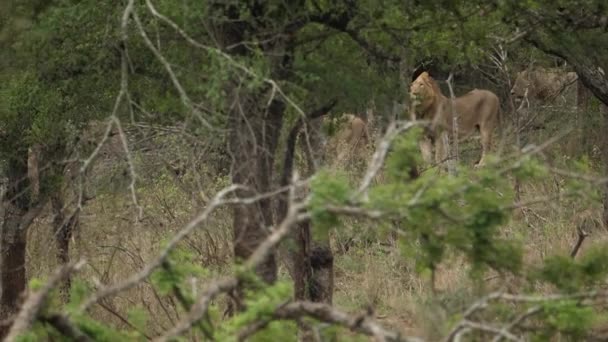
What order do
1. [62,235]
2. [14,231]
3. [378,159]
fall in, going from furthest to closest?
[62,235]
[14,231]
[378,159]

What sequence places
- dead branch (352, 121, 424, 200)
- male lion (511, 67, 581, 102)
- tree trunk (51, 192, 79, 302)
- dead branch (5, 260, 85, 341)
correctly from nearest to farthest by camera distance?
1. dead branch (5, 260, 85, 341)
2. dead branch (352, 121, 424, 200)
3. tree trunk (51, 192, 79, 302)
4. male lion (511, 67, 581, 102)

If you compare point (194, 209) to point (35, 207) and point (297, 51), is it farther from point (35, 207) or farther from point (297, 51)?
point (297, 51)

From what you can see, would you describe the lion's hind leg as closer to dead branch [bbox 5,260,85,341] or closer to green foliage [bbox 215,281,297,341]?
green foliage [bbox 215,281,297,341]

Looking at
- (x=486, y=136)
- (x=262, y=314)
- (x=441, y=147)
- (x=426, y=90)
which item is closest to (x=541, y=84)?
(x=486, y=136)

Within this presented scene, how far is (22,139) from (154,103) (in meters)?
2.00

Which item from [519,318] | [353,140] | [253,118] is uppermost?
[253,118]

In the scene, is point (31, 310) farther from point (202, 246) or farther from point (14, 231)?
point (202, 246)

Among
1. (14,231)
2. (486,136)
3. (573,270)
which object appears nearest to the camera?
(573,270)

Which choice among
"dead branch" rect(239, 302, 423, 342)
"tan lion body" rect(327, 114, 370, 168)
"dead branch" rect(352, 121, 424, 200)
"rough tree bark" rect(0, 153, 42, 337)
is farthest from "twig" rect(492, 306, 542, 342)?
"tan lion body" rect(327, 114, 370, 168)

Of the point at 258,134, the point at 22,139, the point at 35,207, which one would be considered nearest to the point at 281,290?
the point at 258,134

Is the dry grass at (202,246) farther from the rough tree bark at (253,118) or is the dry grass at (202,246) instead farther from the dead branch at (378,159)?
the dead branch at (378,159)

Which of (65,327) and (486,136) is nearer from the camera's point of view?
(65,327)

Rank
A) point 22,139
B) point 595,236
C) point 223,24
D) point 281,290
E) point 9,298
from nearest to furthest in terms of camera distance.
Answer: point 281,290 → point 223,24 → point 22,139 → point 9,298 → point 595,236

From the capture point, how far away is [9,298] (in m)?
12.7
